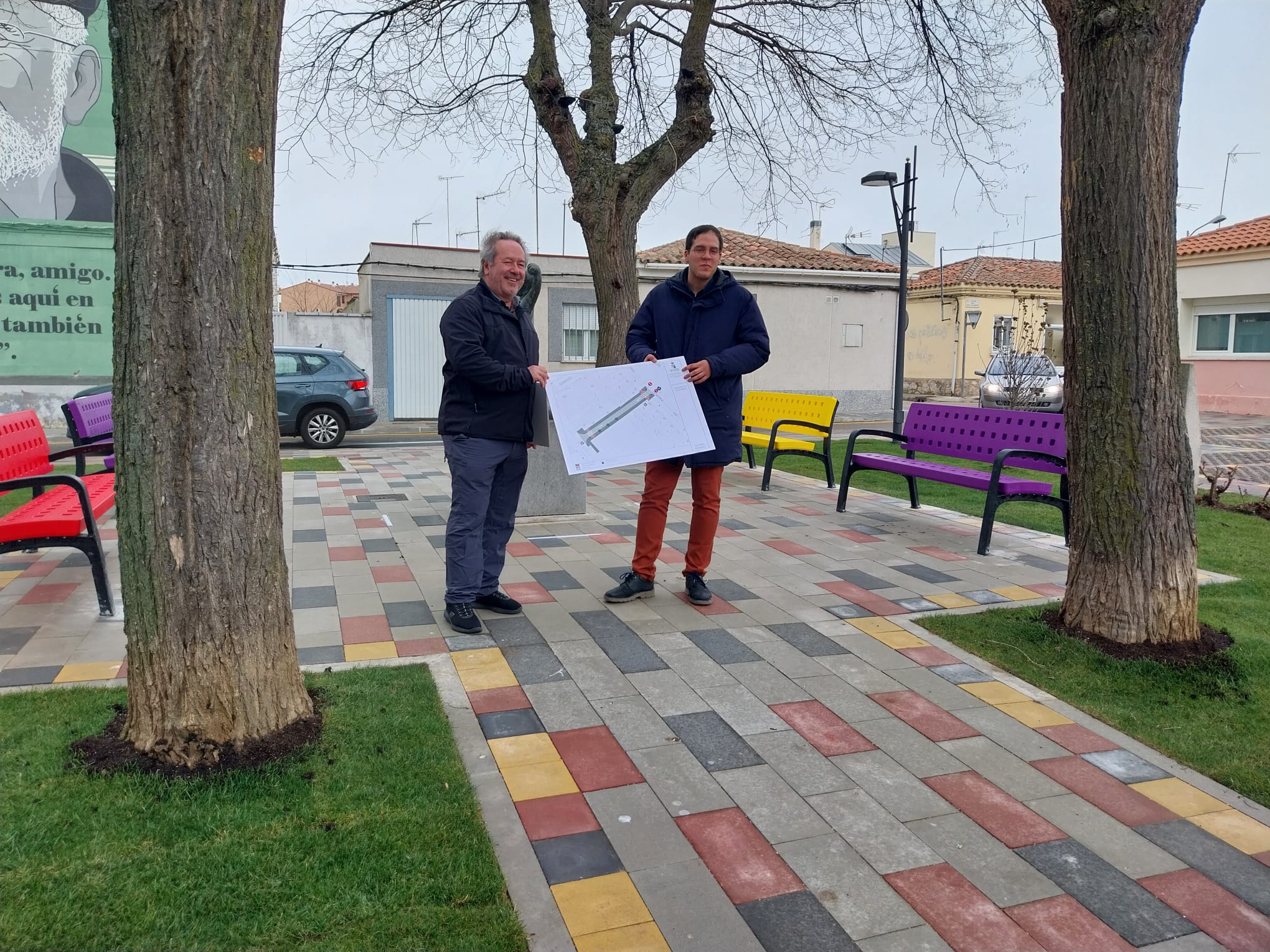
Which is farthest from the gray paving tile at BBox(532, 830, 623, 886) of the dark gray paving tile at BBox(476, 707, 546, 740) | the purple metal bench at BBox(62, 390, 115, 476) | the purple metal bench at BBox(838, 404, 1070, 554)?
the purple metal bench at BBox(62, 390, 115, 476)

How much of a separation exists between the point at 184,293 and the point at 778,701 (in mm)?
2487

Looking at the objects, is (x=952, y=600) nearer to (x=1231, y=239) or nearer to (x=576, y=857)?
(x=576, y=857)

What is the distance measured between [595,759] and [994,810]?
1243 mm

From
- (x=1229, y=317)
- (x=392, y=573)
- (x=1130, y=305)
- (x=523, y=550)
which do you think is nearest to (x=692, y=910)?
(x=1130, y=305)

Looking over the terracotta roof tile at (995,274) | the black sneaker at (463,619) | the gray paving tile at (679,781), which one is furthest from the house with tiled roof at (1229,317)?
the gray paving tile at (679,781)

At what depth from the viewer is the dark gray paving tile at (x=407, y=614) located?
446cm

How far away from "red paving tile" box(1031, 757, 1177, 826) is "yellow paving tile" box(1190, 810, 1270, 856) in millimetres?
89

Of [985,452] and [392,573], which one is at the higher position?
[985,452]

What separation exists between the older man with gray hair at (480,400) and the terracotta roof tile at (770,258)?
59.4ft

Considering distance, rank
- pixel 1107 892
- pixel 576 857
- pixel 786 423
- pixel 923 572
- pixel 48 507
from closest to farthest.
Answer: pixel 1107 892 < pixel 576 857 < pixel 48 507 < pixel 923 572 < pixel 786 423

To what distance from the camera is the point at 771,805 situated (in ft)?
9.19

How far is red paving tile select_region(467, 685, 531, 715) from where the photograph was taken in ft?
11.4

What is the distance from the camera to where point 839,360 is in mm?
23422

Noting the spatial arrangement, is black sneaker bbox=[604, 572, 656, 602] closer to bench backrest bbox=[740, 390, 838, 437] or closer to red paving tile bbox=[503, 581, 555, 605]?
red paving tile bbox=[503, 581, 555, 605]
